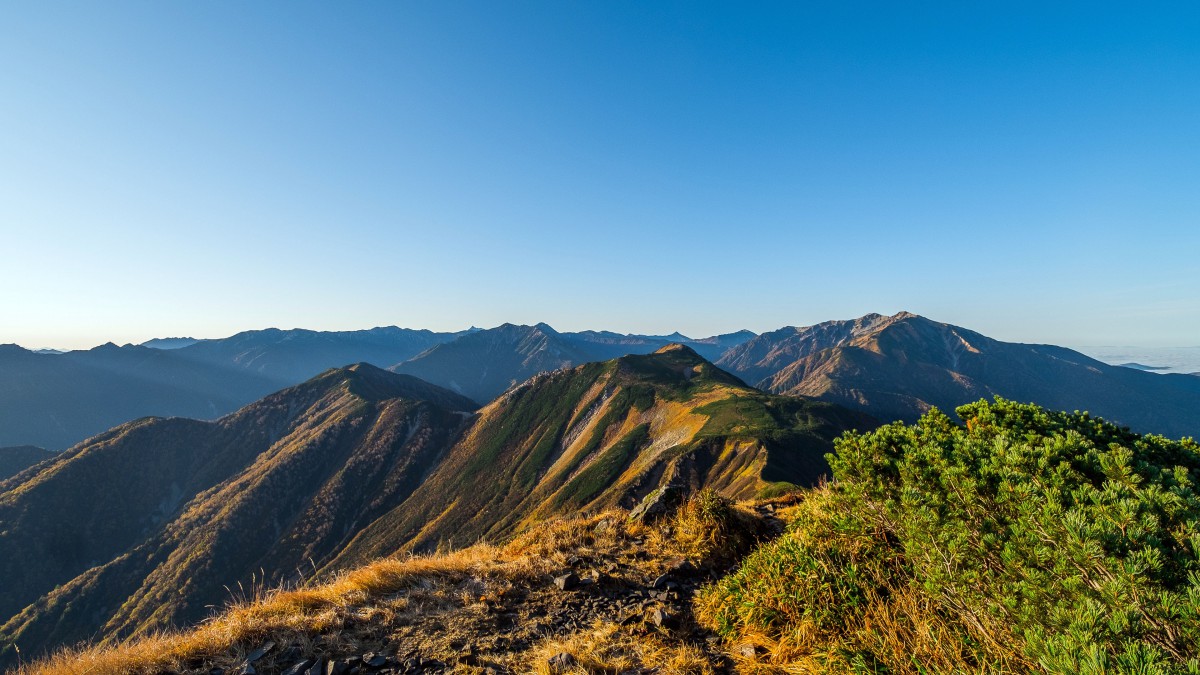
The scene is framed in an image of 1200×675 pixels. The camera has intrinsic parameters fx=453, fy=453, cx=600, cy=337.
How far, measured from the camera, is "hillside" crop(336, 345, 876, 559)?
10956 cm

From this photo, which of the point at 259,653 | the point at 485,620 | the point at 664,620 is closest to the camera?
the point at 259,653

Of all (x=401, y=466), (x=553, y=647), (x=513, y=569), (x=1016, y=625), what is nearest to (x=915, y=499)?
(x=1016, y=625)

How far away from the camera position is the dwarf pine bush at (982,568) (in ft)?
12.4

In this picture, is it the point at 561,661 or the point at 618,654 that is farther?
the point at 618,654

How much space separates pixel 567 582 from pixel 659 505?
5334 millimetres

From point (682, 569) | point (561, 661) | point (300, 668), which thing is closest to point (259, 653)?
point (300, 668)

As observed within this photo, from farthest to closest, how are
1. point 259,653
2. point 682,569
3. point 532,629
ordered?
point 682,569
point 532,629
point 259,653

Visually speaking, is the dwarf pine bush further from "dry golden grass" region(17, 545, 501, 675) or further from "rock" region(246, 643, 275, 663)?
"rock" region(246, 643, 275, 663)

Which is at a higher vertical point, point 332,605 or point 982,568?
point 982,568

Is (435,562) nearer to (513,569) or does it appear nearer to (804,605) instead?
(513,569)

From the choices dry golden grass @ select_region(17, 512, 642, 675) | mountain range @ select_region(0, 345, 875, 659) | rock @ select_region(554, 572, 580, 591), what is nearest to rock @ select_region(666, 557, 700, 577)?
rock @ select_region(554, 572, 580, 591)

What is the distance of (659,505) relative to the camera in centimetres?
1459

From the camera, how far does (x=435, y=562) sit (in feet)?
36.9

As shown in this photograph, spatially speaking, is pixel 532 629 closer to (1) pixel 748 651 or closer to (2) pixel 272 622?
(1) pixel 748 651
